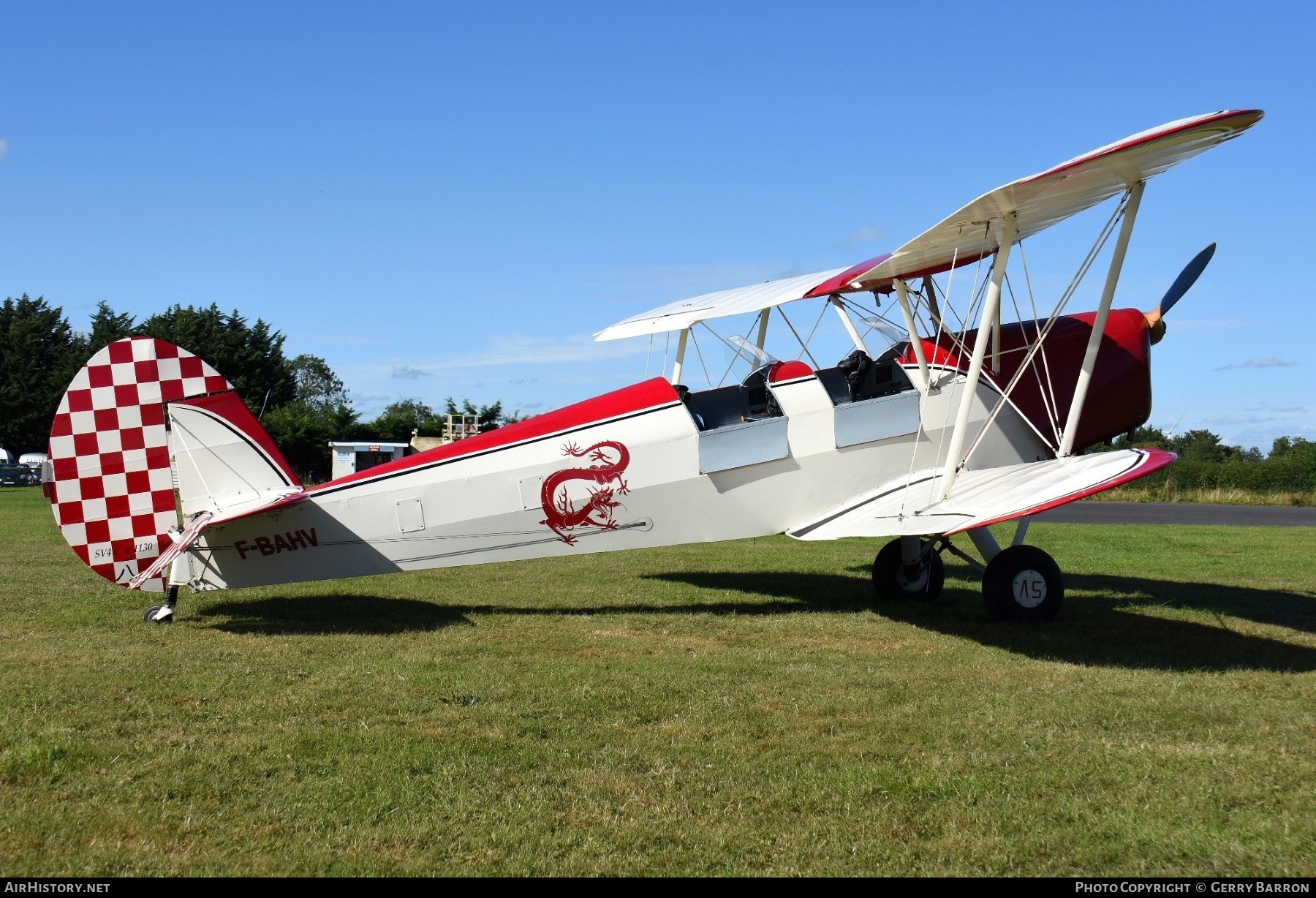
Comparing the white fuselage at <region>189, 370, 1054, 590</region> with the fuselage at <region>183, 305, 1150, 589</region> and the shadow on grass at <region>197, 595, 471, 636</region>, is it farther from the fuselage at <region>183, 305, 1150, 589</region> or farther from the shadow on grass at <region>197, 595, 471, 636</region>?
the shadow on grass at <region>197, 595, 471, 636</region>

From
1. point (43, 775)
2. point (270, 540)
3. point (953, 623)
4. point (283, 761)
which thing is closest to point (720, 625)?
point (953, 623)

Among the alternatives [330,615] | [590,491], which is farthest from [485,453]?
[330,615]

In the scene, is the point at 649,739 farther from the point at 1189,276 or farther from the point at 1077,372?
the point at 1189,276

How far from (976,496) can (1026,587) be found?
A: 31.1 inches

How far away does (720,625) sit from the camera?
7.39 m

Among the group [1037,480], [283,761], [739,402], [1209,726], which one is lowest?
[1209,726]

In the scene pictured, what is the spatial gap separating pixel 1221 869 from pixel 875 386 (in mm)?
5445

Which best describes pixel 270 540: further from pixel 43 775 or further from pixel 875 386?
pixel 875 386

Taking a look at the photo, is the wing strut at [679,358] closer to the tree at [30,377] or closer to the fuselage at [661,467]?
the fuselage at [661,467]

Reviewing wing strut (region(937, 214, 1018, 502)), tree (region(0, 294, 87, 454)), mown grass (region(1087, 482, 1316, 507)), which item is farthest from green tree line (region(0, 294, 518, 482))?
wing strut (region(937, 214, 1018, 502))

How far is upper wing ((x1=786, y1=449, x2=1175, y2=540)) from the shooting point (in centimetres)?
628

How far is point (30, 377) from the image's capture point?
50.2 metres
